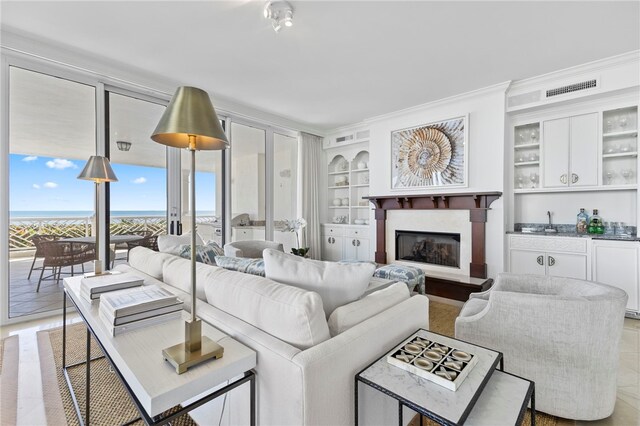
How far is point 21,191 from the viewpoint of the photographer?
2855 millimetres

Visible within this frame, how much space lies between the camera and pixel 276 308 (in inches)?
44.8

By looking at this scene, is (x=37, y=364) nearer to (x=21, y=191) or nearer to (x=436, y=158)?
(x=21, y=191)

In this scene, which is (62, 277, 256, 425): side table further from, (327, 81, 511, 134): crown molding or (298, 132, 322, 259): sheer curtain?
(298, 132, 322, 259): sheer curtain

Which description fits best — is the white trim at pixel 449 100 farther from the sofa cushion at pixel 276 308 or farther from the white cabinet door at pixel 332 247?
→ the sofa cushion at pixel 276 308

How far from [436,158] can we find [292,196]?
2.64 metres

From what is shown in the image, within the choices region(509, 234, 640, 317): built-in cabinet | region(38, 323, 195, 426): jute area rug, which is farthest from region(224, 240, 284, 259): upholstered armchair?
region(509, 234, 640, 317): built-in cabinet

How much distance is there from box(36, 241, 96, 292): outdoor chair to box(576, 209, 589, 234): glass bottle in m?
5.70

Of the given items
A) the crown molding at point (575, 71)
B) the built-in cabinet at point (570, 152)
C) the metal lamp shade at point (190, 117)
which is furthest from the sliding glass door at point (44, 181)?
the built-in cabinet at point (570, 152)

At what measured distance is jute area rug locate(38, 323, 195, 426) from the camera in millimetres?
1576

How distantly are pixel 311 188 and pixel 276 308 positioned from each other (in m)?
4.69

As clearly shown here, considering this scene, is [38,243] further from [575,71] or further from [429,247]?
[575,71]

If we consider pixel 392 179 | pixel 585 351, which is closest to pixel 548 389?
pixel 585 351

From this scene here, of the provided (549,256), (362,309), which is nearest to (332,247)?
(549,256)

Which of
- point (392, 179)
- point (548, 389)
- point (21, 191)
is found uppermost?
point (392, 179)
